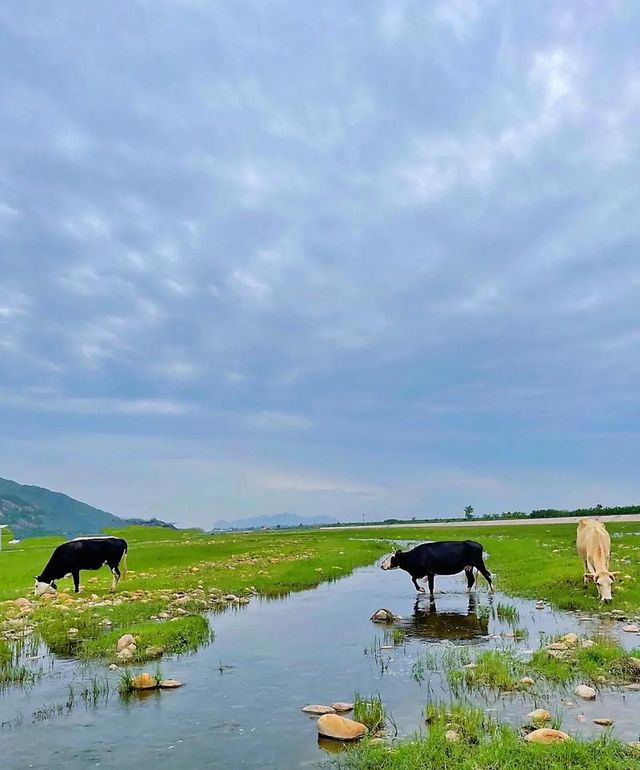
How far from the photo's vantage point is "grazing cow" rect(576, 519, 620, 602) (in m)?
18.2

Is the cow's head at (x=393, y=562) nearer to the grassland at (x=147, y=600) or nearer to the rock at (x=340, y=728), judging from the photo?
the grassland at (x=147, y=600)

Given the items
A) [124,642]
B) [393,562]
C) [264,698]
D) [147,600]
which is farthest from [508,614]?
[147,600]

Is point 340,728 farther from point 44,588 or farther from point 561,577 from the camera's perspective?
point 44,588

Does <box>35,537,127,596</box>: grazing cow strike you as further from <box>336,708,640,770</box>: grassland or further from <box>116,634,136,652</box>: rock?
<box>336,708,640,770</box>: grassland

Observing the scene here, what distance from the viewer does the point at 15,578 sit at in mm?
28719

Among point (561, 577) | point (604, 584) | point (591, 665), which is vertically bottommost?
point (591, 665)

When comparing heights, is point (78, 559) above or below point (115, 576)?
above


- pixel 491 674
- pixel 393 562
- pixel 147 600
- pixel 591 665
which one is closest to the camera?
pixel 491 674

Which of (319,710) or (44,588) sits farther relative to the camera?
(44,588)

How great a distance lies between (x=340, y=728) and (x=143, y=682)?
4176 millimetres

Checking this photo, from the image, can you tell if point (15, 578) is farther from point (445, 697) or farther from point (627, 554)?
point (627, 554)

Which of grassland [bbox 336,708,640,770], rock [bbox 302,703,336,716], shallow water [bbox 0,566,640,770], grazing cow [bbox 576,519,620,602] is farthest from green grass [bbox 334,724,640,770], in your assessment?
grazing cow [bbox 576,519,620,602]

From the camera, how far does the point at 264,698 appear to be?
33.6ft

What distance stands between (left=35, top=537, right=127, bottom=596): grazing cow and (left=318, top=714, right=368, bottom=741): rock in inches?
646
